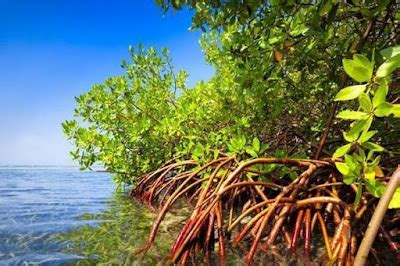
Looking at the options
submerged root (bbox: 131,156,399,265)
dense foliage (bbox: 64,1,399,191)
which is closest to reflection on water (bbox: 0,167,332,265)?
submerged root (bbox: 131,156,399,265)

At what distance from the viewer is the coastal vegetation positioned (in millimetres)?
1614

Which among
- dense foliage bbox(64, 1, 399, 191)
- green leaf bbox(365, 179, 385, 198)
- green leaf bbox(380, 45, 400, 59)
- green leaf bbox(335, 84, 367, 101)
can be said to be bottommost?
green leaf bbox(365, 179, 385, 198)

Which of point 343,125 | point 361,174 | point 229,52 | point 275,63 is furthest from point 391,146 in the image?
point 361,174

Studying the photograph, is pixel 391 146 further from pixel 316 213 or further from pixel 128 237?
pixel 128 237

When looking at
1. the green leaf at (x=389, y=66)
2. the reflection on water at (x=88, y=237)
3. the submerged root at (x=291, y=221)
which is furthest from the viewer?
the reflection on water at (x=88, y=237)

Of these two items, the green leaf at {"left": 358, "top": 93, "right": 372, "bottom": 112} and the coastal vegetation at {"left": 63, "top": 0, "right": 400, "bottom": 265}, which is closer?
the green leaf at {"left": 358, "top": 93, "right": 372, "bottom": 112}

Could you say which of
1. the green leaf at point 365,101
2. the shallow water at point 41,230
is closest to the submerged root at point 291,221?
the shallow water at point 41,230

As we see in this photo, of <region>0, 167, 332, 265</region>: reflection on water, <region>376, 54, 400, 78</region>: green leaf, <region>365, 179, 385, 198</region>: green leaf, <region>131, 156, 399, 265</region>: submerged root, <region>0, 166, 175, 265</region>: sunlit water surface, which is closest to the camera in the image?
<region>376, 54, 400, 78</region>: green leaf

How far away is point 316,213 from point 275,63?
1.25 metres

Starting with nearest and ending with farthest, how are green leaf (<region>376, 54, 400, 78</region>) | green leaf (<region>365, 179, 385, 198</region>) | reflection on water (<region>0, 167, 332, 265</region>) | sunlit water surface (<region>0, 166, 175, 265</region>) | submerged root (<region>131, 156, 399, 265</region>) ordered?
green leaf (<region>376, 54, 400, 78</region>)
green leaf (<region>365, 179, 385, 198</region>)
submerged root (<region>131, 156, 399, 265</region>)
reflection on water (<region>0, 167, 332, 265</region>)
sunlit water surface (<region>0, 166, 175, 265</region>)

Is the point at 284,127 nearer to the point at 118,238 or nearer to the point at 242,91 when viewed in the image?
the point at 242,91

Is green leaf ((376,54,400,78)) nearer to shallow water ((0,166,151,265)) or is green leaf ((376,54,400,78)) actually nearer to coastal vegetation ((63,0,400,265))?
coastal vegetation ((63,0,400,265))

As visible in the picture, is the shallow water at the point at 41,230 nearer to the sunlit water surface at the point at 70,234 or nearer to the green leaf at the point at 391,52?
the sunlit water surface at the point at 70,234

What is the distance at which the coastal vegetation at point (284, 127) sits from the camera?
63.6 inches
